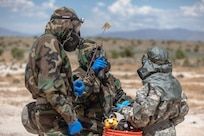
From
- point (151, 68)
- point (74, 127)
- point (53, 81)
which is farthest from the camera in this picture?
point (151, 68)

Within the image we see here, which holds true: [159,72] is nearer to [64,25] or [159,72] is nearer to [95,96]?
[64,25]

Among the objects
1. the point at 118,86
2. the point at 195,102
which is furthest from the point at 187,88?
the point at 118,86

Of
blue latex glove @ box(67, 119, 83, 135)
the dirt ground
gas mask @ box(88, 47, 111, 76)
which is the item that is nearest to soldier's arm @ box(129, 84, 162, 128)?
blue latex glove @ box(67, 119, 83, 135)

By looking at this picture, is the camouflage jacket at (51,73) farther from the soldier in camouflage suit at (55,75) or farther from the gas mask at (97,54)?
the gas mask at (97,54)

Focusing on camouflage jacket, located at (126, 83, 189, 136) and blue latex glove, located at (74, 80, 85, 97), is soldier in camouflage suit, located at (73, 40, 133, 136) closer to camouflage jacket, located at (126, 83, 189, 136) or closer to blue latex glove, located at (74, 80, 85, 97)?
blue latex glove, located at (74, 80, 85, 97)

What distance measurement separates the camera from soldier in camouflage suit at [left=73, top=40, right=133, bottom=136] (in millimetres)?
5203

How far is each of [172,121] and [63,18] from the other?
162 centimetres

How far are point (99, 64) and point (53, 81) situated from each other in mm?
1327

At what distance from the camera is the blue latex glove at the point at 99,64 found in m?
5.18

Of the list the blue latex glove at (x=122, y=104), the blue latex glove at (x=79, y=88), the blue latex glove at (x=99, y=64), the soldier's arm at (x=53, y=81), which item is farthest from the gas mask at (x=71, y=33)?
the blue latex glove at (x=122, y=104)

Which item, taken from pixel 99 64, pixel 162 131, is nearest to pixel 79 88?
pixel 99 64

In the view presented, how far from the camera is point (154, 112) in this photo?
4.21 m

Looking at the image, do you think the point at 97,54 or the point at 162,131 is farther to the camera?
the point at 97,54

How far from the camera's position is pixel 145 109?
4.16 meters
